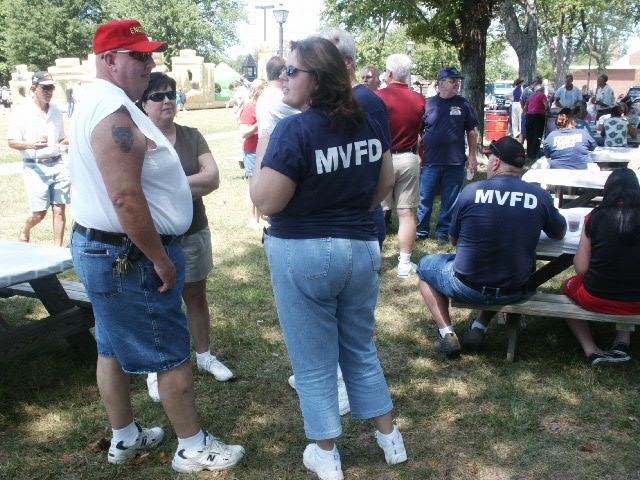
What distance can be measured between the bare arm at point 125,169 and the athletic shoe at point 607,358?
9.64ft

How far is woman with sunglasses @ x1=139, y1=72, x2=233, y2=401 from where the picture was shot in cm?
339

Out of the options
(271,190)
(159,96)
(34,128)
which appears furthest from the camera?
(34,128)

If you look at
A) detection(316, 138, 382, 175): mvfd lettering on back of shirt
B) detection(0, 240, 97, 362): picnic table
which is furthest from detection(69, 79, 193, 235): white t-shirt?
detection(0, 240, 97, 362): picnic table

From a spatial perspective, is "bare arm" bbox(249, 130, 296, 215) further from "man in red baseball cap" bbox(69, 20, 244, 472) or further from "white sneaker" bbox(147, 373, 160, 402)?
"white sneaker" bbox(147, 373, 160, 402)

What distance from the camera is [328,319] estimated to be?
271cm

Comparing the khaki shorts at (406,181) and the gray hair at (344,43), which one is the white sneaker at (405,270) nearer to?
the khaki shorts at (406,181)

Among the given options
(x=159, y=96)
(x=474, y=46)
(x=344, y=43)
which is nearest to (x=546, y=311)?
(x=344, y=43)

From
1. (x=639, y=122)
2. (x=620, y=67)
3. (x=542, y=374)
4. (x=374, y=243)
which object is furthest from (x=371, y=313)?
(x=620, y=67)

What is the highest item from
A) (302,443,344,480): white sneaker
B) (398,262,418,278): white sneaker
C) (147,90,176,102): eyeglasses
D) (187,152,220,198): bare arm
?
(147,90,176,102): eyeglasses

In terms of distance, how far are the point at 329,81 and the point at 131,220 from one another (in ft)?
3.01

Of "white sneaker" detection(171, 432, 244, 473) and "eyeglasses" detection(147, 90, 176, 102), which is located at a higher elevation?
"eyeglasses" detection(147, 90, 176, 102)

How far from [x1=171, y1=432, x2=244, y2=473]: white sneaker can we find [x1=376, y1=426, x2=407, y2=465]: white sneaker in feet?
2.30

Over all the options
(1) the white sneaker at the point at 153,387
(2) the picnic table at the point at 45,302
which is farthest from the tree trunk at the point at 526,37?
(1) the white sneaker at the point at 153,387

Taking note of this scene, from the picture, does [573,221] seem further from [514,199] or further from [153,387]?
[153,387]
